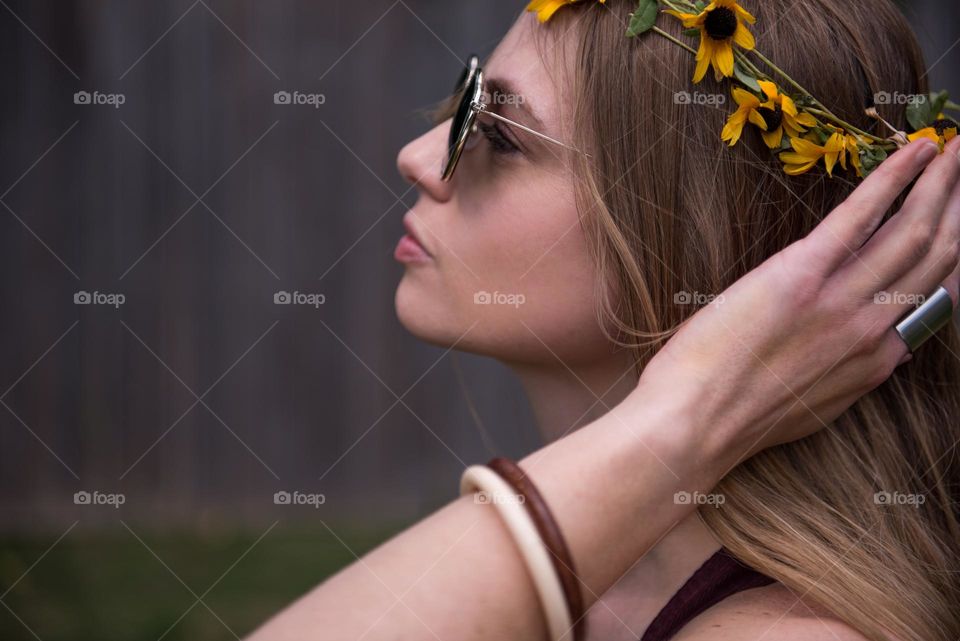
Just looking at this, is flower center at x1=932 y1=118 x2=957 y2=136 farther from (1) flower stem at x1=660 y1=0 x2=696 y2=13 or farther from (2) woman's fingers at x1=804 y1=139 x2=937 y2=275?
(1) flower stem at x1=660 y1=0 x2=696 y2=13

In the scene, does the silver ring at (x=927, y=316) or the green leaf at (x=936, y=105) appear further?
the green leaf at (x=936, y=105)

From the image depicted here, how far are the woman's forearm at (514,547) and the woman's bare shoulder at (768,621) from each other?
212mm

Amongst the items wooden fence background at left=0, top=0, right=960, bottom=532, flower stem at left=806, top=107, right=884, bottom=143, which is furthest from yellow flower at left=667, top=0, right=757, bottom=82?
wooden fence background at left=0, top=0, right=960, bottom=532

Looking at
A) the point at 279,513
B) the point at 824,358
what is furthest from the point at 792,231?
the point at 279,513

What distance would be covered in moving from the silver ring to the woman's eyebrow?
64 cm

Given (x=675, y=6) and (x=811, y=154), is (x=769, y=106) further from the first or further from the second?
(x=675, y=6)

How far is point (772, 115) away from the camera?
4.44ft

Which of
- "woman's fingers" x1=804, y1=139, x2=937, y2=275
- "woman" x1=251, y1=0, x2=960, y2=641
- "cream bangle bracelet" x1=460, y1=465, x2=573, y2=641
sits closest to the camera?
"cream bangle bracelet" x1=460, y1=465, x2=573, y2=641

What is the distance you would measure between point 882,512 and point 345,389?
263 cm

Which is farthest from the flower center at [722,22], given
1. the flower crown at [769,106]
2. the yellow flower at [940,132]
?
the yellow flower at [940,132]

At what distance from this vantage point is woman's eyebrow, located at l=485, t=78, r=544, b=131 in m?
1.45

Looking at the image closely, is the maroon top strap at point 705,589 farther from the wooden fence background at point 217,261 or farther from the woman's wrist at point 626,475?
the wooden fence background at point 217,261

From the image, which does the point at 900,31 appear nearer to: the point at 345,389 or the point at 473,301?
the point at 473,301

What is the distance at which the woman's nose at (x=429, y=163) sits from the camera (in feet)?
5.18
